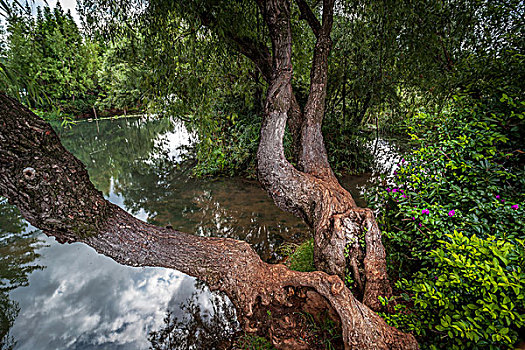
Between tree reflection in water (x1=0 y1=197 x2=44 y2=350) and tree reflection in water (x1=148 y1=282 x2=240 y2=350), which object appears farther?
tree reflection in water (x1=0 y1=197 x2=44 y2=350)

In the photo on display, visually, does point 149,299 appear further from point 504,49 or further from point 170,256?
point 504,49

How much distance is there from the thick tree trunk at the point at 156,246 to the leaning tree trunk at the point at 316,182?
0.31 meters

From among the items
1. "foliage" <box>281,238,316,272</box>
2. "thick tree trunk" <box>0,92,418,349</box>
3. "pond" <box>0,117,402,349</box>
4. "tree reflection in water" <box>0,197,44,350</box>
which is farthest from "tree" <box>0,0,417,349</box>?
"tree reflection in water" <box>0,197,44,350</box>

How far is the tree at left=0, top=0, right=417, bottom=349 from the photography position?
5.09 ft

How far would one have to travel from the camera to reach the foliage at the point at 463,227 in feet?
4.32

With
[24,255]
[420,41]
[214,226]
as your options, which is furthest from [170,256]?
[420,41]

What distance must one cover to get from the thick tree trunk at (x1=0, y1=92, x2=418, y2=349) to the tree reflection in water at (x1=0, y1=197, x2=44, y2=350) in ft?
6.39

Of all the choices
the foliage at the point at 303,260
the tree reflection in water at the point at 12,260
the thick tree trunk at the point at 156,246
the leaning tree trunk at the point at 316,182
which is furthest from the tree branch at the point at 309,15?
the tree reflection in water at the point at 12,260

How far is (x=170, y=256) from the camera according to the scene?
82.6 inches

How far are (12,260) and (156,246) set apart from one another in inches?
131

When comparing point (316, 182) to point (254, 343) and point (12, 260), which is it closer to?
point (254, 343)

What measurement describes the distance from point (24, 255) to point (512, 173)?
6038mm

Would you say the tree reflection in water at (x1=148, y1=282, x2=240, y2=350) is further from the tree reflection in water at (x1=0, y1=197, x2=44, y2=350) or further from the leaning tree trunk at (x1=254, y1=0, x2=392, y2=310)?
the tree reflection in water at (x1=0, y1=197, x2=44, y2=350)

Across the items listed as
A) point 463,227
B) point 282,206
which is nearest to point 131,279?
point 282,206
